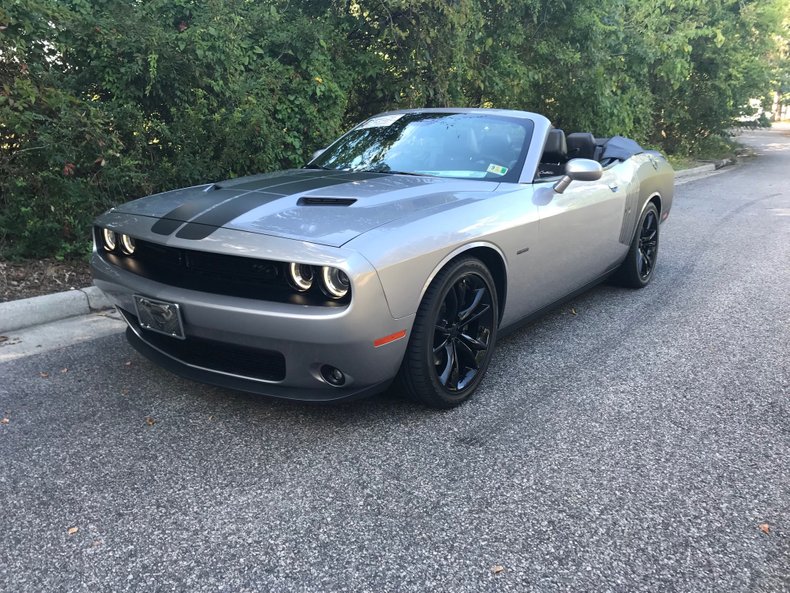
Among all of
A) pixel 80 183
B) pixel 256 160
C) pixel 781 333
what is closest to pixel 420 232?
pixel 781 333

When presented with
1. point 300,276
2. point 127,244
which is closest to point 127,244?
point 127,244

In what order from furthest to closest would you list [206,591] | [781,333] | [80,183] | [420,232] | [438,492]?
[80,183], [781,333], [420,232], [438,492], [206,591]

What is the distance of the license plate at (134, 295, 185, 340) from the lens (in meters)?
2.84

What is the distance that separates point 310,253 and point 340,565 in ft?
3.72

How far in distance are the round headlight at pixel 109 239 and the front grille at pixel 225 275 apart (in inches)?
12.4

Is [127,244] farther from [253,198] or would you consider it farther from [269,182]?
[269,182]

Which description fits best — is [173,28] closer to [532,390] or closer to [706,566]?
[532,390]

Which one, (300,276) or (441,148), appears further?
(441,148)

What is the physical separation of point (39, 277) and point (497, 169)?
3.46 metres

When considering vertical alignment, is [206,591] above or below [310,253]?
below

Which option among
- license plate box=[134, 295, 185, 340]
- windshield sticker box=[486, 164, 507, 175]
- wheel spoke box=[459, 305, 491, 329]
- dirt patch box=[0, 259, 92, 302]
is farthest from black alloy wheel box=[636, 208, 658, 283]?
dirt patch box=[0, 259, 92, 302]

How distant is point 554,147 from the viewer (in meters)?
4.18

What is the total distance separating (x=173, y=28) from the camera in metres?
6.10

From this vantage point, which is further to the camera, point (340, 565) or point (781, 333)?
point (781, 333)
